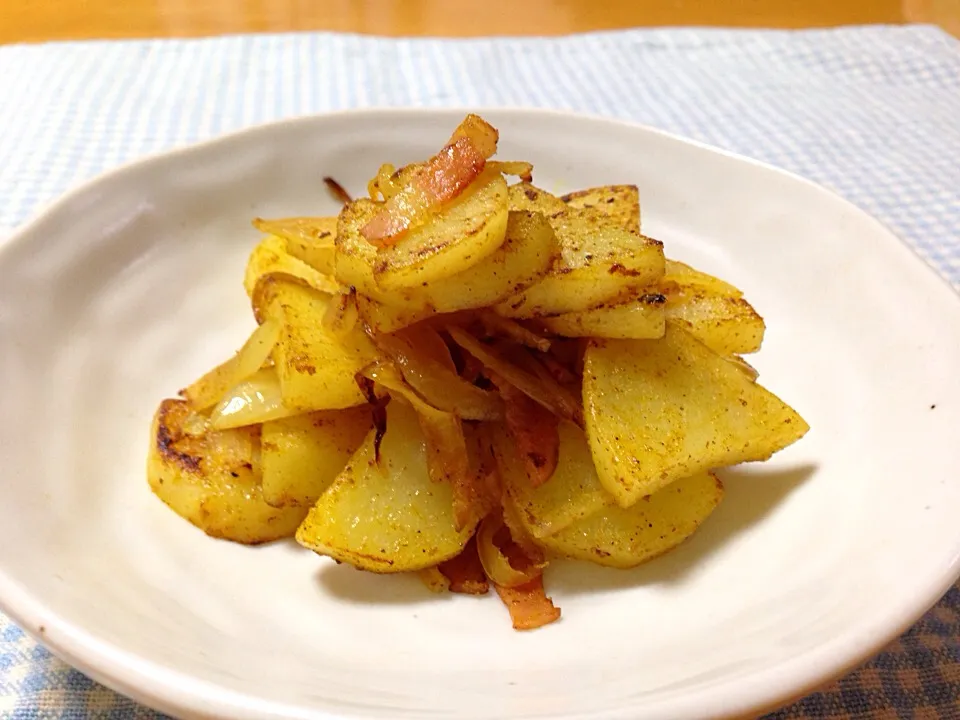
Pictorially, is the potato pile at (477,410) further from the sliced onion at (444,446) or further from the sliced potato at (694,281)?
the sliced potato at (694,281)

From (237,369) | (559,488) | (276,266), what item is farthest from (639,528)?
(276,266)

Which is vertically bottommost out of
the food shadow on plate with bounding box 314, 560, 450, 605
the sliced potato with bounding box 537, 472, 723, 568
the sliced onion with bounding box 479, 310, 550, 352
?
the food shadow on plate with bounding box 314, 560, 450, 605

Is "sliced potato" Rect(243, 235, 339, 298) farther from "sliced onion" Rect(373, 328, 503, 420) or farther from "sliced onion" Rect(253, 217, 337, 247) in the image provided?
"sliced onion" Rect(373, 328, 503, 420)

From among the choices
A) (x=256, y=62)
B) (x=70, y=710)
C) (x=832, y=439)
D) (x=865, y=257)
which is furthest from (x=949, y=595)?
(x=256, y=62)

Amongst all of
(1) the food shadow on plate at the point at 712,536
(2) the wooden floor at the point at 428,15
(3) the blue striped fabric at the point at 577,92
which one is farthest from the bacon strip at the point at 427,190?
(2) the wooden floor at the point at 428,15

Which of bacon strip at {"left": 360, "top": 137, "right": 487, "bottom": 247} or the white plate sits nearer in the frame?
the white plate

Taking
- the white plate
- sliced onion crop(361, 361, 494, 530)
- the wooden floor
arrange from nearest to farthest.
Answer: the white plate
sliced onion crop(361, 361, 494, 530)
the wooden floor

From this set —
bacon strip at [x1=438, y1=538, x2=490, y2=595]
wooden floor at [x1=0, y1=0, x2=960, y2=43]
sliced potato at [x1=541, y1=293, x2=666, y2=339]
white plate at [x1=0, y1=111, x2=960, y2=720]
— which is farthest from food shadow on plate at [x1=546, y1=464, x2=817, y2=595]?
wooden floor at [x1=0, y1=0, x2=960, y2=43]
